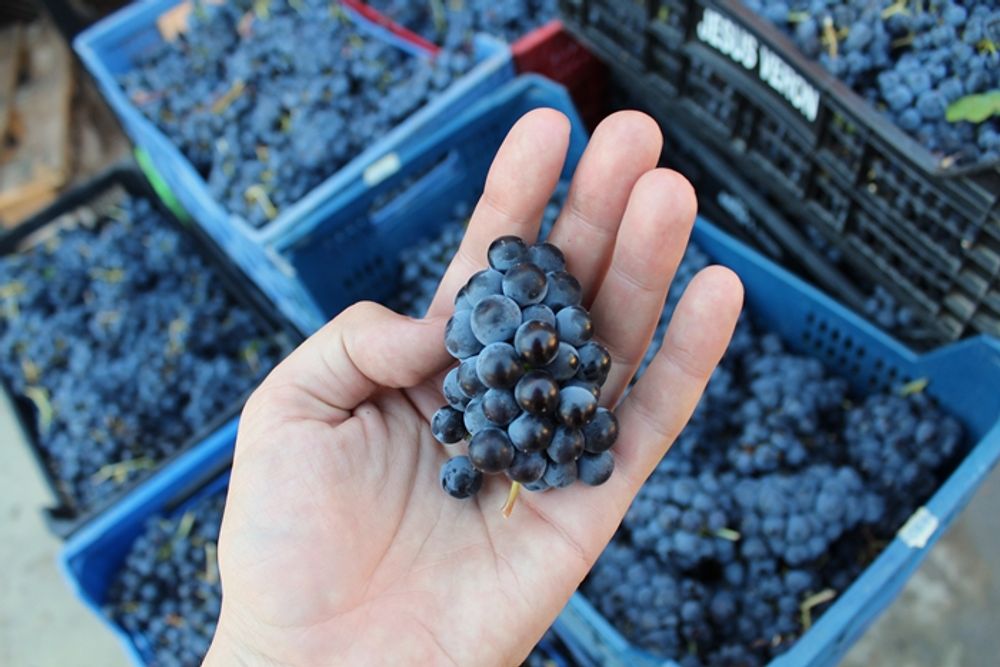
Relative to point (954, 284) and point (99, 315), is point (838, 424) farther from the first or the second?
point (99, 315)

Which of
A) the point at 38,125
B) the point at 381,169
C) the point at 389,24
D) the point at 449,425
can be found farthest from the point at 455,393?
the point at 38,125

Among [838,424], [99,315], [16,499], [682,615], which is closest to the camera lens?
[682,615]

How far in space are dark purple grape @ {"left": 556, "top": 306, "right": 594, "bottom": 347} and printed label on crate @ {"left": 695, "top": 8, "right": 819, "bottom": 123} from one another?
76cm

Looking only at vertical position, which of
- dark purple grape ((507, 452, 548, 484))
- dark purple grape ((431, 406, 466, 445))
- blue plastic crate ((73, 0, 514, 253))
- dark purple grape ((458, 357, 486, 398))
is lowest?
blue plastic crate ((73, 0, 514, 253))

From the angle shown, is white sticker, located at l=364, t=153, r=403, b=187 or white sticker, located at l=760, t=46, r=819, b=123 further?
white sticker, located at l=364, t=153, r=403, b=187

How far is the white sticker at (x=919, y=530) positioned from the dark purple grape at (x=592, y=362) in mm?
683

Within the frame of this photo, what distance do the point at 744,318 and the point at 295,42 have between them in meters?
1.39

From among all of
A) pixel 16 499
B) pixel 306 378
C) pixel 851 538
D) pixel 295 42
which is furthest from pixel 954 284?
pixel 16 499

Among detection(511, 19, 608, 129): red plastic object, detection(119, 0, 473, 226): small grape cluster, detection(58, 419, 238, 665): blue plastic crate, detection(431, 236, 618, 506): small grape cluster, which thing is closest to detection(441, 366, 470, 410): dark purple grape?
detection(431, 236, 618, 506): small grape cluster

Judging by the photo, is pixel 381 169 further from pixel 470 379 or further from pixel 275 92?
pixel 470 379

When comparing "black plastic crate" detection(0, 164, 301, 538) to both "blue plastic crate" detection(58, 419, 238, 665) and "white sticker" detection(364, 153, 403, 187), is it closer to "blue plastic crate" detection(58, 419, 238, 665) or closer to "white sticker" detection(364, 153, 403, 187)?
"blue plastic crate" detection(58, 419, 238, 665)

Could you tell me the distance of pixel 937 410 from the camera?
5.49 ft

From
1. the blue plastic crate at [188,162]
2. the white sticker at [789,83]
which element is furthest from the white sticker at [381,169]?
the white sticker at [789,83]

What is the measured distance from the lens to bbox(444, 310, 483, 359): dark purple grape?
108 cm
